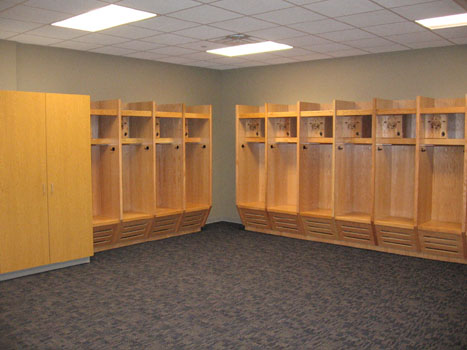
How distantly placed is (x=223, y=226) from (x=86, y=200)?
11.7 feet

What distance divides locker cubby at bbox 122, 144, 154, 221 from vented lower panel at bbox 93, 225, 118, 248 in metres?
0.33

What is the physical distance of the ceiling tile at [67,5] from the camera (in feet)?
16.4

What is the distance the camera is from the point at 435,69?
24.6 ft

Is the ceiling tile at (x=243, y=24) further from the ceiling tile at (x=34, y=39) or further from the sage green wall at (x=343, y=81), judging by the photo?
the sage green wall at (x=343, y=81)

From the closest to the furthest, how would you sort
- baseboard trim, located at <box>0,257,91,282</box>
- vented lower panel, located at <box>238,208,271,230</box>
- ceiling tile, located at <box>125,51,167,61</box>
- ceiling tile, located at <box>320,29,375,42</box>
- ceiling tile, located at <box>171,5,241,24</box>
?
ceiling tile, located at <box>171,5,241,24</box> < baseboard trim, located at <box>0,257,91,282</box> < ceiling tile, located at <box>320,29,375,42</box> < ceiling tile, located at <box>125,51,167,61</box> < vented lower panel, located at <box>238,208,271,230</box>

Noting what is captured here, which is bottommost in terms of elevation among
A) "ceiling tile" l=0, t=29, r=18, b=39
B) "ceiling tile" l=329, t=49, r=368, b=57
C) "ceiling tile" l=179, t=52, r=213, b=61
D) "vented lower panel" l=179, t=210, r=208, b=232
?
"vented lower panel" l=179, t=210, r=208, b=232

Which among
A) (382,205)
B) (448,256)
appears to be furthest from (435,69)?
(448,256)

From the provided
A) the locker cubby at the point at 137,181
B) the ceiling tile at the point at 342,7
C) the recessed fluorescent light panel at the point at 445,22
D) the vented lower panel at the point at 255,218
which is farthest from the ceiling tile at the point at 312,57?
the locker cubby at the point at 137,181

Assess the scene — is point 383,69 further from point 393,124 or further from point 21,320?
point 21,320

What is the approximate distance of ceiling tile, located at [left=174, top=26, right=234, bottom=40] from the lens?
6254mm

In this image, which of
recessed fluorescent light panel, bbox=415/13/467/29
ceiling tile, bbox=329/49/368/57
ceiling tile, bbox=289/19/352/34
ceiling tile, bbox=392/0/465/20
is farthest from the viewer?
ceiling tile, bbox=329/49/368/57

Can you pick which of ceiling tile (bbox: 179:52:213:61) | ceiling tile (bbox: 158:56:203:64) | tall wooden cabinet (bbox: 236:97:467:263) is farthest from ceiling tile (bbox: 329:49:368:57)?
ceiling tile (bbox: 158:56:203:64)

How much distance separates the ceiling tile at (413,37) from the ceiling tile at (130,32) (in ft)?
10.9

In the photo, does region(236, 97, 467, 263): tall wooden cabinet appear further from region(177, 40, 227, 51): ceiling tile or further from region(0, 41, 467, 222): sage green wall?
region(177, 40, 227, 51): ceiling tile
